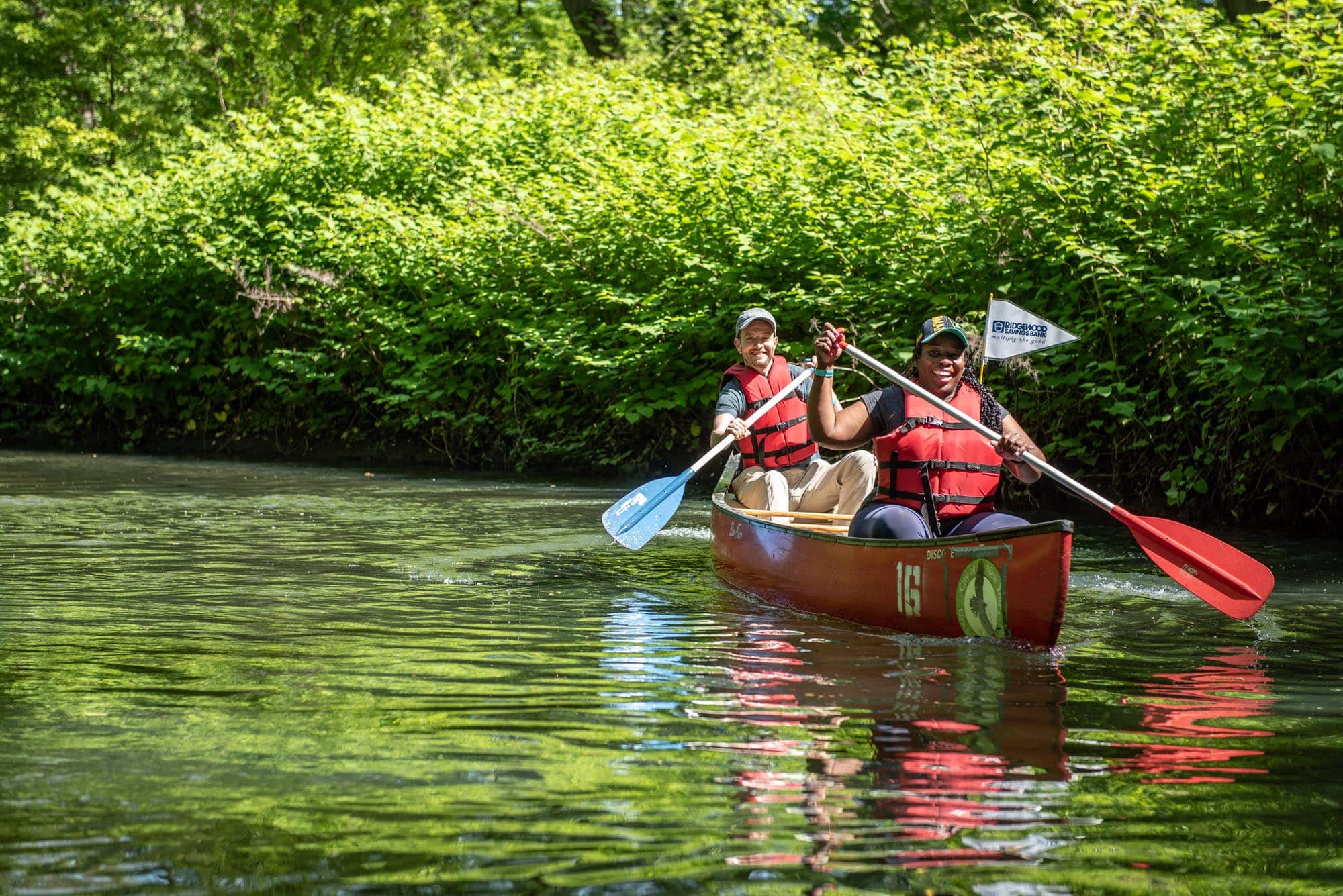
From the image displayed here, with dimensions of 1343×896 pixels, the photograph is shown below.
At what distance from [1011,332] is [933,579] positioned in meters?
2.14

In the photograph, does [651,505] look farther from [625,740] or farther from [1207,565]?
[625,740]

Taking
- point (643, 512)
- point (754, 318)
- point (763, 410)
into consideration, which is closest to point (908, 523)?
point (763, 410)

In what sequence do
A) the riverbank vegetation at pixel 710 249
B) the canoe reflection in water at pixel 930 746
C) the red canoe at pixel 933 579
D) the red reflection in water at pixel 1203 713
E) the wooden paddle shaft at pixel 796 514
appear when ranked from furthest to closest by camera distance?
the riverbank vegetation at pixel 710 249
the wooden paddle shaft at pixel 796 514
the red canoe at pixel 933 579
the red reflection in water at pixel 1203 713
the canoe reflection in water at pixel 930 746

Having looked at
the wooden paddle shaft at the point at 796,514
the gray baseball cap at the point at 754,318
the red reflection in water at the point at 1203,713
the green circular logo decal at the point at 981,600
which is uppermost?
the gray baseball cap at the point at 754,318

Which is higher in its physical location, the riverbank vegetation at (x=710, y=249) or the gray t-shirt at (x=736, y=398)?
the riverbank vegetation at (x=710, y=249)

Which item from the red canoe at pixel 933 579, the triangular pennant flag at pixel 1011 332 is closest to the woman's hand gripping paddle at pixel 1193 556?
the red canoe at pixel 933 579

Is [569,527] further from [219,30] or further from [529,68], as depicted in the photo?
[219,30]

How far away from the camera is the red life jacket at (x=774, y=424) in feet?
26.9

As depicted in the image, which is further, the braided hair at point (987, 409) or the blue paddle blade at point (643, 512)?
the blue paddle blade at point (643, 512)

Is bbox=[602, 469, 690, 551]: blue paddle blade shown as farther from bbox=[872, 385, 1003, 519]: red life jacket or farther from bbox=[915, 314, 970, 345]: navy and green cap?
bbox=[915, 314, 970, 345]: navy and green cap

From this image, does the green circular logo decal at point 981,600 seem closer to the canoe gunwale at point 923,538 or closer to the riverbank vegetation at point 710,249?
the canoe gunwale at point 923,538

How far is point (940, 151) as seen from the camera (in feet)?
40.1

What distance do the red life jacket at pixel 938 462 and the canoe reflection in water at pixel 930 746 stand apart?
2.33 feet

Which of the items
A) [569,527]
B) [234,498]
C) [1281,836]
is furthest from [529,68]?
[1281,836]
